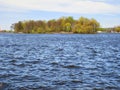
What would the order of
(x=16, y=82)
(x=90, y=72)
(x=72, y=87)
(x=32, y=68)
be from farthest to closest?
(x=32, y=68), (x=90, y=72), (x=16, y=82), (x=72, y=87)

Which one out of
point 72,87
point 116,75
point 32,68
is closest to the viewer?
point 72,87

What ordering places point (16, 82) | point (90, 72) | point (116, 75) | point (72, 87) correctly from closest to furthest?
1. point (72, 87)
2. point (16, 82)
3. point (116, 75)
4. point (90, 72)

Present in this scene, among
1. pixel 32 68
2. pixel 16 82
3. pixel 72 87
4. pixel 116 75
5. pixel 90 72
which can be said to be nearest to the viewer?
pixel 72 87

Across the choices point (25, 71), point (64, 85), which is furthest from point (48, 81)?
point (25, 71)

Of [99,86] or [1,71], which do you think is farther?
[1,71]

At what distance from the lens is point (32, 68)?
26234 millimetres

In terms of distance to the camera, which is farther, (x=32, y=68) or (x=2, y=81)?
(x=32, y=68)

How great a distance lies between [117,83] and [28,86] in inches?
236

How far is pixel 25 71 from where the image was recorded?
80.2ft

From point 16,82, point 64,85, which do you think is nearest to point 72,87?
point 64,85

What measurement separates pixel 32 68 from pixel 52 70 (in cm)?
210

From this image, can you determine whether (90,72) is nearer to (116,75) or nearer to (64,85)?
(116,75)

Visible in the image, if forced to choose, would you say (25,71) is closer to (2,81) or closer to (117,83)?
(2,81)

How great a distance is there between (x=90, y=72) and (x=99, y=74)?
1.16m
